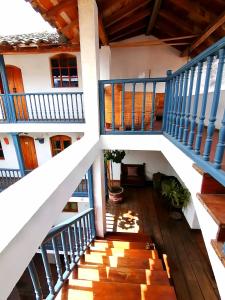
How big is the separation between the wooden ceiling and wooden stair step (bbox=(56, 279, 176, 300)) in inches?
130

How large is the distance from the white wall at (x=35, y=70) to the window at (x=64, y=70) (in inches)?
5.6

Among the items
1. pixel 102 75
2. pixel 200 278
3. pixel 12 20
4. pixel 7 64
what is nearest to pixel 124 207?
pixel 200 278

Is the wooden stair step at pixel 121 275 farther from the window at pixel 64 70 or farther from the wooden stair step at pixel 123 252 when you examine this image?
the window at pixel 64 70

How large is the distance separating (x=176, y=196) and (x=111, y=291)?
3.19 metres

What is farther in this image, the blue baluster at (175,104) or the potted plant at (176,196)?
the potted plant at (176,196)

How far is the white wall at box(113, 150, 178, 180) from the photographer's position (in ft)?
20.2

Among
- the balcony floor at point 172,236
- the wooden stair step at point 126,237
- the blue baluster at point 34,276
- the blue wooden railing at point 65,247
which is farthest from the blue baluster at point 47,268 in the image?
the balcony floor at point 172,236

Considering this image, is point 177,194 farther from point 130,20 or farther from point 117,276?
point 130,20

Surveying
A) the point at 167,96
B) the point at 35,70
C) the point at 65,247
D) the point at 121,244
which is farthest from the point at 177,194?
the point at 35,70

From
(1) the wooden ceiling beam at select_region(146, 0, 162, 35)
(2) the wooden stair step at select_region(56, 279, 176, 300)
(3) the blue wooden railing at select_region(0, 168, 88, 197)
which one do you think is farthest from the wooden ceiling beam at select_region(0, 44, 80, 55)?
(2) the wooden stair step at select_region(56, 279, 176, 300)

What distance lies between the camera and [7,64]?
557cm

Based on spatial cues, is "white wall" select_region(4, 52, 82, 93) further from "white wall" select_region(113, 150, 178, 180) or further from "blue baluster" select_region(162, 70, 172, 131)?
"blue baluster" select_region(162, 70, 172, 131)

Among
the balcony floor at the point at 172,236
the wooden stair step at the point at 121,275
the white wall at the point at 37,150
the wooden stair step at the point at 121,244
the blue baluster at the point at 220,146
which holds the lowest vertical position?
the balcony floor at the point at 172,236

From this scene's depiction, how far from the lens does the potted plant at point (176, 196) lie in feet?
14.8
